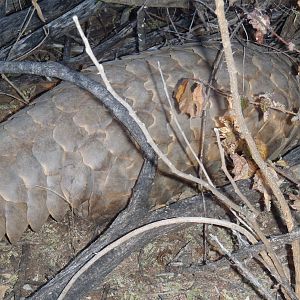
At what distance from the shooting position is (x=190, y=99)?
1615mm

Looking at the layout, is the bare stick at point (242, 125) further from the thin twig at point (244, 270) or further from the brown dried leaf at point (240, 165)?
the brown dried leaf at point (240, 165)

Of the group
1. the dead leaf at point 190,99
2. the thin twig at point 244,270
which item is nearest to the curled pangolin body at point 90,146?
the dead leaf at point 190,99

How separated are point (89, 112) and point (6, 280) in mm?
495

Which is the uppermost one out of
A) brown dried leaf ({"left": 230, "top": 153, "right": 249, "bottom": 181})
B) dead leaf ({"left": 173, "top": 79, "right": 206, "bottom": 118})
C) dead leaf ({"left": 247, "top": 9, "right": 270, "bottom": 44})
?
dead leaf ({"left": 247, "top": 9, "right": 270, "bottom": 44})

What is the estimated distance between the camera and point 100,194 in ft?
5.32

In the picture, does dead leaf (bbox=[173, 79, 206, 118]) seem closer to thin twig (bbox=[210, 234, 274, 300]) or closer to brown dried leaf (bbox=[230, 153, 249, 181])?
brown dried leaf (bbox=[230, 153, 249, 181])

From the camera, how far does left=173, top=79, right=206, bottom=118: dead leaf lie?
5.21 ft

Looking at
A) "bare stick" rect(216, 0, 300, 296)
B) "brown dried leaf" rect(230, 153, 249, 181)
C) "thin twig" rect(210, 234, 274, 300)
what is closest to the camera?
"bare stick" rect(216, 0, 300, 296)

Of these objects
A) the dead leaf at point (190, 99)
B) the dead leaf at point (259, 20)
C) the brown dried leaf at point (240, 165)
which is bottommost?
the brown dried leaf at point (240, 165)

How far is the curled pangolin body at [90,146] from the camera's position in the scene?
1.58m

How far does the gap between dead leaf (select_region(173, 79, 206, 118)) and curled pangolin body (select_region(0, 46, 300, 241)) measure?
1.8 inches

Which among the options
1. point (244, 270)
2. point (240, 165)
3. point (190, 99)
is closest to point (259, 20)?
point (190, 99)

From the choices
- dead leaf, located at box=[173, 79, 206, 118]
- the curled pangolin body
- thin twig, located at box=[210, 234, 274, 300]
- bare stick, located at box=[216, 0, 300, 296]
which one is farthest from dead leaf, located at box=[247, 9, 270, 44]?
thin twig, located at box=[210, 234, 274, 300]

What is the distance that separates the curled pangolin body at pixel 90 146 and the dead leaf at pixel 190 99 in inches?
1.8
